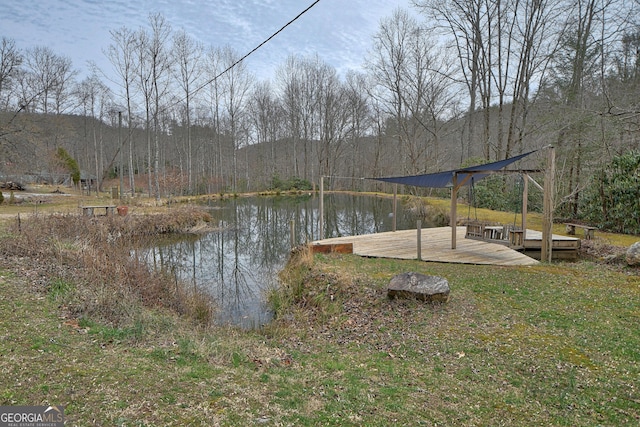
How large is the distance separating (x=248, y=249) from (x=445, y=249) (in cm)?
665

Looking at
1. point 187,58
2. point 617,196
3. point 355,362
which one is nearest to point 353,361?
point 355,362

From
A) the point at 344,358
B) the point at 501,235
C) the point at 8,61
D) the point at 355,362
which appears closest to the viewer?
the point at 355,362

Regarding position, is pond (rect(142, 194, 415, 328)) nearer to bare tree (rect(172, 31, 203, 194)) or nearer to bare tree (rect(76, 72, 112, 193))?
bare tree (rect(172, 31, 203, 194))

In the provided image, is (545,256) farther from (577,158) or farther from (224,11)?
(224,11)

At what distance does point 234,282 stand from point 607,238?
10351 mm

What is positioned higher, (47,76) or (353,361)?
(47,76)

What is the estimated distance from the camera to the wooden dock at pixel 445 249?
805 cm

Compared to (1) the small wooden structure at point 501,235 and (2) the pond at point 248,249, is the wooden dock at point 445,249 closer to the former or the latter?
(1) the small wooden structure at point 501,235

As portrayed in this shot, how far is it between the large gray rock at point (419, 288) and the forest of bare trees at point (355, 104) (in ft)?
15.1

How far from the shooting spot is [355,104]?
34469 mm

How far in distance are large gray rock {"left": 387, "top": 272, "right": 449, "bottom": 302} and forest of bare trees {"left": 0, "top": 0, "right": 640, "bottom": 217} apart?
4588 millimetres

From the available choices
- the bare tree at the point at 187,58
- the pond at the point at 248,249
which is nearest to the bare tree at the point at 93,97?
the bare tree at the point at 187,58

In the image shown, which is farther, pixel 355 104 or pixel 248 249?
pixel 355 104

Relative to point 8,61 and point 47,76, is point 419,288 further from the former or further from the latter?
point 47,76
